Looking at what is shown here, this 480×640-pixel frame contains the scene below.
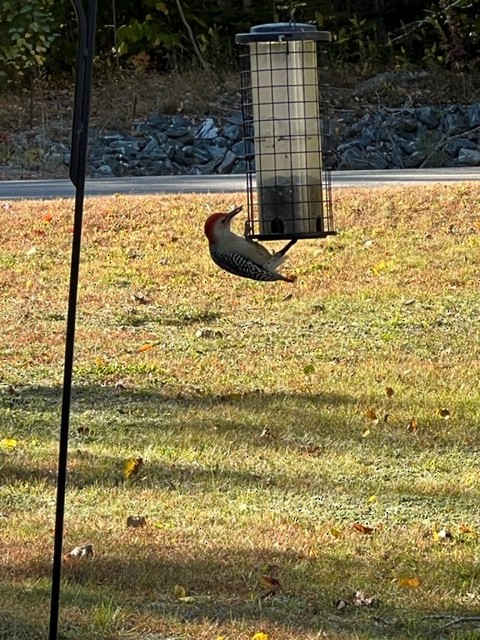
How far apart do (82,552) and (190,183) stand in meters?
10.3

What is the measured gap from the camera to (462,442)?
6766 millimetres

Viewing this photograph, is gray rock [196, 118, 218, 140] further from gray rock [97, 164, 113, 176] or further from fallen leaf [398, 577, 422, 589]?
fallen leaf [398, 577, 422, 589]

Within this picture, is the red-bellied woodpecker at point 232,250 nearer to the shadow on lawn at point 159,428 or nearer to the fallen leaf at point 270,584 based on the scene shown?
the fallen leaf at point 270,584

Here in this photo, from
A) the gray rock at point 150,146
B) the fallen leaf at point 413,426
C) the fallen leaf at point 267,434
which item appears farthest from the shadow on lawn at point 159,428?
the gray rock at point 150,146

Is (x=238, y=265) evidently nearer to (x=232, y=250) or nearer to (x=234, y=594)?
(x=232, y=250)

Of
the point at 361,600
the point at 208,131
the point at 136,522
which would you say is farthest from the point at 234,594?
the point at 208,131

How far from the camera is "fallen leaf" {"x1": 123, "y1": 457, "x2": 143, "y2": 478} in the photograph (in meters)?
6.14

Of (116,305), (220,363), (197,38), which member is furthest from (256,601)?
(197,38)

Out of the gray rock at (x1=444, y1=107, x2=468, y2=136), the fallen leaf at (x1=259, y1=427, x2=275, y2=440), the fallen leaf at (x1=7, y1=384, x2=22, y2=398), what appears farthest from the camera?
the gray rock at (x1=444, y1=107, x2=468, y2=136)

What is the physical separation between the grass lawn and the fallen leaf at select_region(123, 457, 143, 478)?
0.10 feet

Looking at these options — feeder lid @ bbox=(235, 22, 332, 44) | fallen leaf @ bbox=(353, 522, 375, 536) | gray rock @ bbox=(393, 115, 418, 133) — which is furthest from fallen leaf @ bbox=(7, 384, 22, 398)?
gray rock @ bbox=(393, 115, 418, 133)

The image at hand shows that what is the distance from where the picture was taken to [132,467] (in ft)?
20.3

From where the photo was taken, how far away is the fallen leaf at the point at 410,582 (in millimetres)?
4816

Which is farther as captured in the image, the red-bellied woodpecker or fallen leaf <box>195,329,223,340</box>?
fallen leaf <box>195,329,223,340</box>
